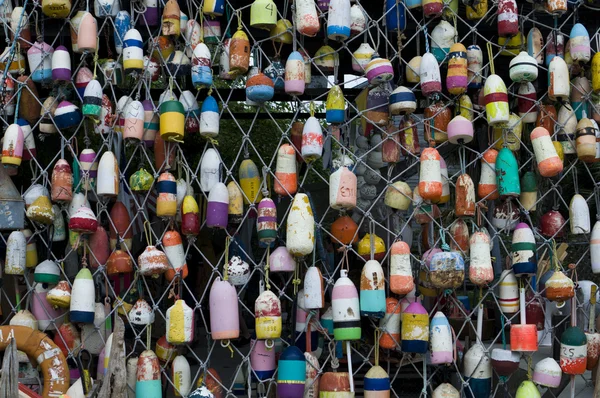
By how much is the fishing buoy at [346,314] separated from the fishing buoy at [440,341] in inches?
15.2

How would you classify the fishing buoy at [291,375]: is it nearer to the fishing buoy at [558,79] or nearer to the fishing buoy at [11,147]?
the fishing buoy at [11,147]

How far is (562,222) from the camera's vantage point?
13.8ft

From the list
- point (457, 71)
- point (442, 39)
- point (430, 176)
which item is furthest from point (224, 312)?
point (442, 39)

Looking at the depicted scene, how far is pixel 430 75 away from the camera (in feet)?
13.4

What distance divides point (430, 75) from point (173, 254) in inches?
61.9

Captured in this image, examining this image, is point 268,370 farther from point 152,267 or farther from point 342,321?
point 152,267

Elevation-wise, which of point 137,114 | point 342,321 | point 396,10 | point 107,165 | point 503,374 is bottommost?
point 503,374

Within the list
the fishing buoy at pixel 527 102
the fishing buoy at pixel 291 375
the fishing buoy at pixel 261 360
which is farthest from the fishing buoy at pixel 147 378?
the fishing buoy at pixel 527 102

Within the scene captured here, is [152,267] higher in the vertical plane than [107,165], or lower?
lower

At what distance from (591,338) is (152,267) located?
7.29 ft

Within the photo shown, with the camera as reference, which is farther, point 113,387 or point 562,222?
point 562,222

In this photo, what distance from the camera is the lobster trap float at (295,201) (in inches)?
155

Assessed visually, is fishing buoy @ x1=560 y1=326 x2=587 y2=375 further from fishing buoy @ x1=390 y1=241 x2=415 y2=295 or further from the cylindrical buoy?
the cylindrical buoy

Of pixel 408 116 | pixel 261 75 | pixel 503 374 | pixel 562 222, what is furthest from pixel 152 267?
pixel 562 222
